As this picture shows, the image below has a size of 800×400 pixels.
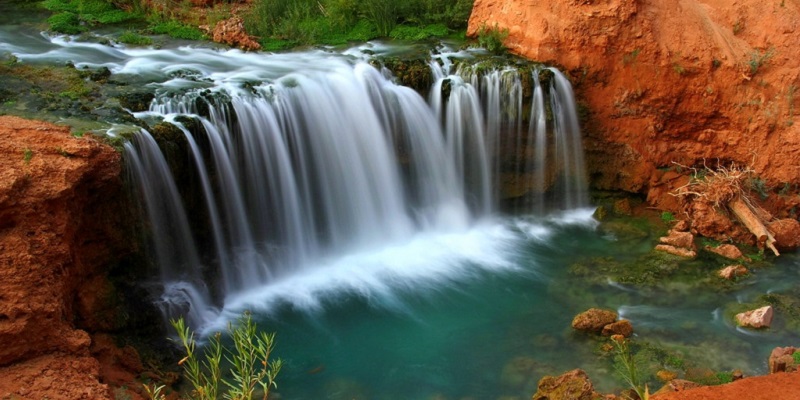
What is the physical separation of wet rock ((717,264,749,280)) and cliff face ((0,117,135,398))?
748 centimetres

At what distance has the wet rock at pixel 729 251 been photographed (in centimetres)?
982

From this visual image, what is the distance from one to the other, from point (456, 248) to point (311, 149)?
2549 mm

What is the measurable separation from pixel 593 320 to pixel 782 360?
193 centimetres

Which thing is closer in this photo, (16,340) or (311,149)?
(16,340)

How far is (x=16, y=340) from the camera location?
554 cm

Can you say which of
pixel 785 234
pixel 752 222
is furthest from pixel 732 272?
pixel 785 234

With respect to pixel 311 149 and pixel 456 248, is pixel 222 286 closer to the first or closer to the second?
pixel 311 149

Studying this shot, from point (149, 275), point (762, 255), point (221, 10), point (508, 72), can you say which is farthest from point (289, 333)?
point (221, 10)

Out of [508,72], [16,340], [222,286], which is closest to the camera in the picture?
[16,340]

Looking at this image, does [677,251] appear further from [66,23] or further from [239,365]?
[66,23]

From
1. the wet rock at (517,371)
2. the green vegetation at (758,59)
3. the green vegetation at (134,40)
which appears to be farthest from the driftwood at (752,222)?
the green vegetation at (134,40)

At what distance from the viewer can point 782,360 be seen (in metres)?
6.88

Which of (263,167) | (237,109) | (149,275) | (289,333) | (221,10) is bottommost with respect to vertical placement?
(289,333)

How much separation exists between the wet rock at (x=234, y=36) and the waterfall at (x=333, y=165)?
5.81 ft
